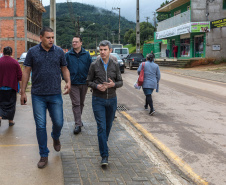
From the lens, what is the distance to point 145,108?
32.0ft

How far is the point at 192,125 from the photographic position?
7.52 meters

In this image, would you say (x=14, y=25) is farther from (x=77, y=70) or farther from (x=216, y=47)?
(x=77, y=70)

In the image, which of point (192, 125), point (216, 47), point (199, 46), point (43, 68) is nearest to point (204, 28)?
point (216, 47)

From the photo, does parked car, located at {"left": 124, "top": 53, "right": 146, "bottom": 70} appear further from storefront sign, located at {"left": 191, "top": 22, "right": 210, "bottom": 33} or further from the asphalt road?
the asphalt road

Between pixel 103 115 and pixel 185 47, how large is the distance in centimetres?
3482

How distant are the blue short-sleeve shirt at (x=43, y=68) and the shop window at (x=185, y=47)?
110 ft

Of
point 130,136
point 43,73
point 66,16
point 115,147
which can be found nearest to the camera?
point 43,73

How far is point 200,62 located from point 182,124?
24723mm

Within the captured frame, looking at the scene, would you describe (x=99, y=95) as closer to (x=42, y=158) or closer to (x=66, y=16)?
(x=42, y=158)

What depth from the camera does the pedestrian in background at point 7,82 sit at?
22.3ft

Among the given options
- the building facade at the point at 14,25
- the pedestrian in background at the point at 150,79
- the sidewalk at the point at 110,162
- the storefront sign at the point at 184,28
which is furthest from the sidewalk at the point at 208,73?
the building facade at the point at 14,25

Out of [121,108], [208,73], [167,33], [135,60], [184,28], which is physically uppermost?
[167,33]

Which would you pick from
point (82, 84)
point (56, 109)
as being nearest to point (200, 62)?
point (82, 84)

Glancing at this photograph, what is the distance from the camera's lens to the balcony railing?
33600mm
